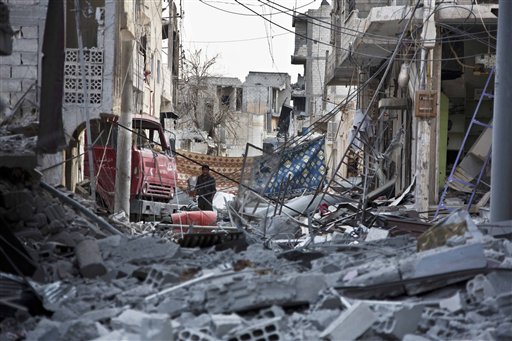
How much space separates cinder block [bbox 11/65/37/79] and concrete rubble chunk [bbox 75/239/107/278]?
8784 mm

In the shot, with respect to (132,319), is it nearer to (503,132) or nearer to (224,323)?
(224,323)

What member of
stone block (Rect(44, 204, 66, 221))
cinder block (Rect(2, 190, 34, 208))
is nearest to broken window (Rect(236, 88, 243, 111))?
stone block (Rect(44, 204, 66, 221))

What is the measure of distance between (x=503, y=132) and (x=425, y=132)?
7605 mm

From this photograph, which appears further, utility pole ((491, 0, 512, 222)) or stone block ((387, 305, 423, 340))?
utility pole ((491, 0, 512, 222))

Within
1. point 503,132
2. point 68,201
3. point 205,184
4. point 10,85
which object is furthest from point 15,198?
point 205,184

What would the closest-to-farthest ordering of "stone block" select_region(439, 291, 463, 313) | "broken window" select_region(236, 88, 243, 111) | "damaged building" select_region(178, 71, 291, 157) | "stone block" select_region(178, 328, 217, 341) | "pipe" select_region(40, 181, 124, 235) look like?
"stone block" select_region(178, 328, 217, 341) < "stone block" select_region(439, 291, 463, 313) < "pipe" select_region(40, 181, 124, 235) < "damaged building" select_region(178, 71, 291, 157) < "broken window" select_region(236, 88, 243, 111)

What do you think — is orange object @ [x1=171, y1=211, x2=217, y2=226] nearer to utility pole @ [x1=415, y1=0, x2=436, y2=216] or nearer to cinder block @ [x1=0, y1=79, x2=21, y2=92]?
cinder block @ [x1=0, y1=79, x2=21, y2=92]

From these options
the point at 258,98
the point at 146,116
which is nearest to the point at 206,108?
the point at 258,98

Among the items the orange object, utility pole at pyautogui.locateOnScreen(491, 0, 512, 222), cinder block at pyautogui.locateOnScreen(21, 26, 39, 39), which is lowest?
the orange object

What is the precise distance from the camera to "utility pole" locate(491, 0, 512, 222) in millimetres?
10258

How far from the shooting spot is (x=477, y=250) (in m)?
6.28

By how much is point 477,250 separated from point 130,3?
1253 cm

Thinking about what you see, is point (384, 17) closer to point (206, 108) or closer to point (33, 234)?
point (33, 234)

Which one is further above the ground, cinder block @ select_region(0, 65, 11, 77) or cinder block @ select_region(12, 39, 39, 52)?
cinder block @ select_region(12, 39, 39, 52)
